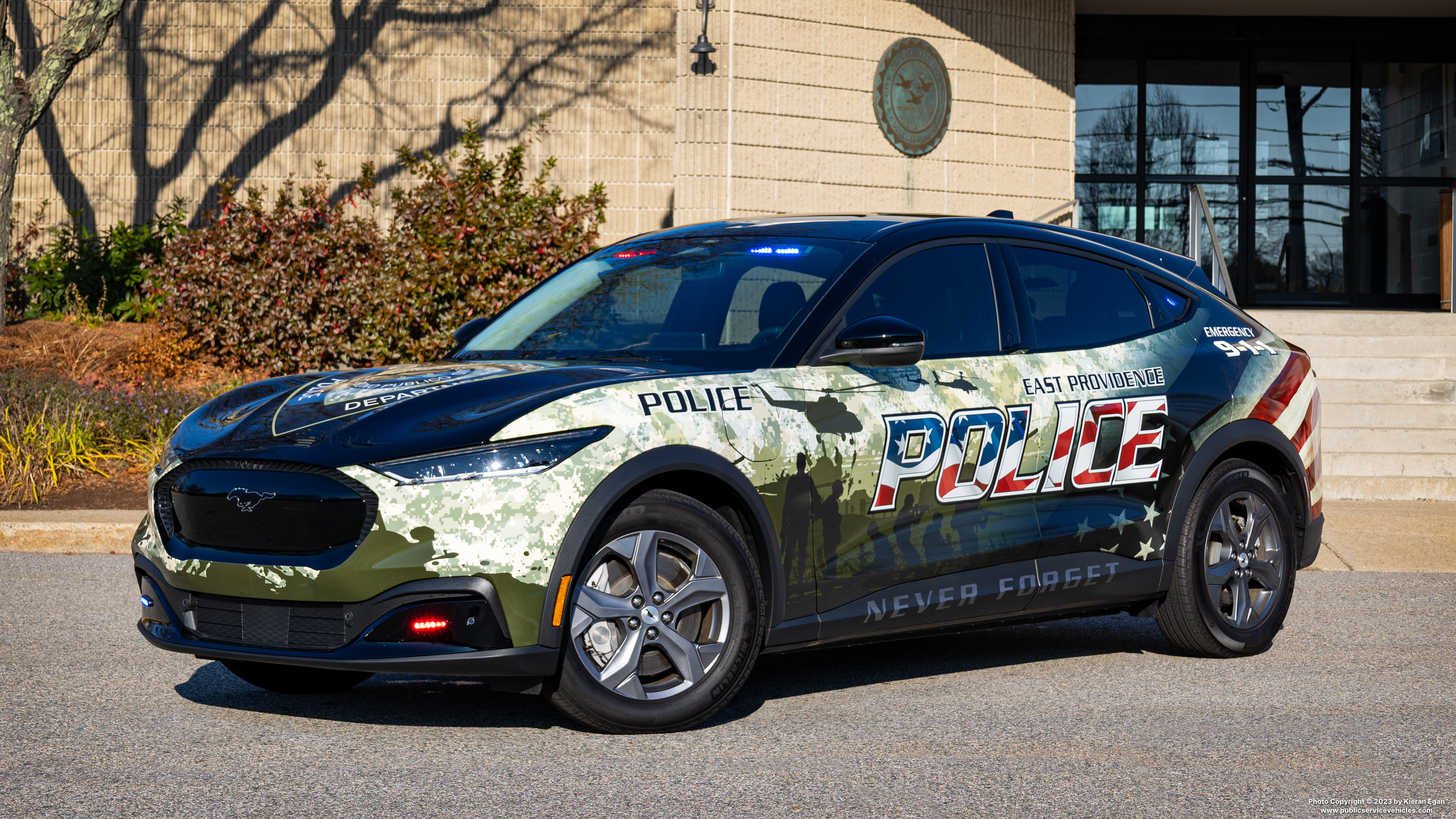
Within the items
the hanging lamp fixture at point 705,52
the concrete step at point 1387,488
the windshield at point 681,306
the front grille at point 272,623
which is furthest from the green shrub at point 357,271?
the front grille at point 272,623

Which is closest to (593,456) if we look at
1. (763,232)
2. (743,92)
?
(763,232)

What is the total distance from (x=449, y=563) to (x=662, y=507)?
708 mm

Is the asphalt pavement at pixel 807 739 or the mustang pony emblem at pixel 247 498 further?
the mustang pony emblem at pixel 247 498

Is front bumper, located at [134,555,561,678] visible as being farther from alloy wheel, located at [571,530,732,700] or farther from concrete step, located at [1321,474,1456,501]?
concrete step, located at [1321,474,1456,501]

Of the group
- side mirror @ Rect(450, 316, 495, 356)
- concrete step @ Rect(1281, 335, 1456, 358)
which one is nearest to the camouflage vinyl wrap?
side mirror @ Rect(450, 316, 495, 356)

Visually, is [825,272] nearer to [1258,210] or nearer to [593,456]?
[593,456]

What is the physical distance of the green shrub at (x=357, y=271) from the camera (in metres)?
13.4

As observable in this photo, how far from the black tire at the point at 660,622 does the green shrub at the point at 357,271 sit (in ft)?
27.8

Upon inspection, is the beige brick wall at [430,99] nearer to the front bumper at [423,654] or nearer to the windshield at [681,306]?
the windshield at [681,306]

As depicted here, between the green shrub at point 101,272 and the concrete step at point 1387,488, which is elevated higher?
the green shrub at point 101,272

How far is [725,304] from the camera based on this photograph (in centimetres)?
563

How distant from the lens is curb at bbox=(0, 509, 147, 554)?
30.5 ft

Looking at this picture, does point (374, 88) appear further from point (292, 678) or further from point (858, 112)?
point (292, 678)

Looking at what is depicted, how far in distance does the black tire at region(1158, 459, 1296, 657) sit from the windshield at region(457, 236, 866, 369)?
1959 millimetres
